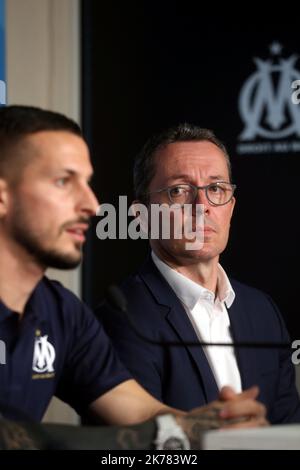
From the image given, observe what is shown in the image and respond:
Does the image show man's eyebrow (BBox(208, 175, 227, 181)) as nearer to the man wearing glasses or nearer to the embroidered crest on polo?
the man wearing glasses

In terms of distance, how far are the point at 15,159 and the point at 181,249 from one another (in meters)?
0.50

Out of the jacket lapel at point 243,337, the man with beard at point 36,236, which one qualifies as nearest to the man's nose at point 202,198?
the jacket lapel at point 243,337

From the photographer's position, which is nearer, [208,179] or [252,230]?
[208,179]

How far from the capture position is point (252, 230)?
6.88 ft

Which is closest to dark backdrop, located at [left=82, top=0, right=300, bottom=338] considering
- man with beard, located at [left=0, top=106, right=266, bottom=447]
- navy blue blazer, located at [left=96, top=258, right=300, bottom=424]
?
navy blue blazer, located at [left=96, top=258, right=300, bottom=424]

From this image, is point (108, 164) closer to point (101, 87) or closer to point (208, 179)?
point (101, 87)

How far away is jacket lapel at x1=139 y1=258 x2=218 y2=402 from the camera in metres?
1.61

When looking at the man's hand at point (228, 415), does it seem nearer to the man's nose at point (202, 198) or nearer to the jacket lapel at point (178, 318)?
the jacket lapel at point (178, 318)

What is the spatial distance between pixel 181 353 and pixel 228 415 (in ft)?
1.14

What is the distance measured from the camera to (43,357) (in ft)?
4.72

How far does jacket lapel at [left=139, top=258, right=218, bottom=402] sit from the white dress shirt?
16 mm
